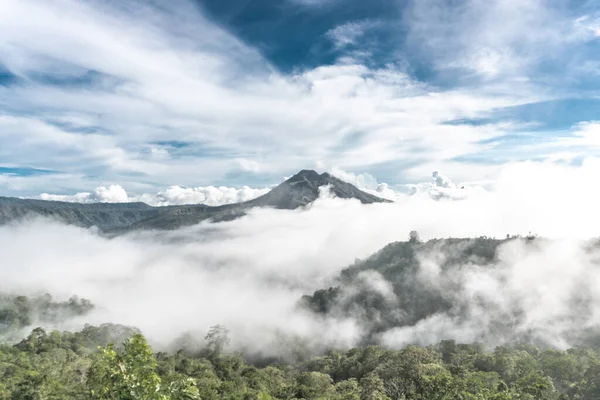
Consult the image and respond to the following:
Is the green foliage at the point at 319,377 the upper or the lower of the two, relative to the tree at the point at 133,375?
lower

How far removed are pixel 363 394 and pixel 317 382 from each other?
1984 centimetres

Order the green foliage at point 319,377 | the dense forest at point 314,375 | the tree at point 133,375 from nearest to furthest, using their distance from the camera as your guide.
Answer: the tree at point 133,375, the dense forest at point 314,375, the green foliage at point 319,377

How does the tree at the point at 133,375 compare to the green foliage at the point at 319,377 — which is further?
the green foliage at the point at 319,377

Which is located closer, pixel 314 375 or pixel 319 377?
pixel 319 377

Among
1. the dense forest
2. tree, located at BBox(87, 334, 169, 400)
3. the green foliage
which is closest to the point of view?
tree, located at BBox(87, 334, 169, 400)

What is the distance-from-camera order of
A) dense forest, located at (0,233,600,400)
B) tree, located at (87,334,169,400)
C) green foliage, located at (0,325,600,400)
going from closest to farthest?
tree, located at (87,334,169,400), dense forest, located at (0,233,600,400), green foliage, located at (0,325,600,400)

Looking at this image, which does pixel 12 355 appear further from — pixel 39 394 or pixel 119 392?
pixel 119 392

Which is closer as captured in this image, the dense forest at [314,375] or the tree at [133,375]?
the tree at [133,375]

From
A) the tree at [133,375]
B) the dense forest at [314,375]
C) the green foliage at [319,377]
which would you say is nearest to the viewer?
the tree at [133,375]

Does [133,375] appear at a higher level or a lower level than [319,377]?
higher

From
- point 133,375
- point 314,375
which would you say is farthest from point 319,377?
point 133,375

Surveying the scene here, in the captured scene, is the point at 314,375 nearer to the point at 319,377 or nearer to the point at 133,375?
the point at 319,377

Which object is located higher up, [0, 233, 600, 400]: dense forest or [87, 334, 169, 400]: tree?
[87, 334, 169, 400]: tree

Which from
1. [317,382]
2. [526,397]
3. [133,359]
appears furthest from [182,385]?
[317,382]
